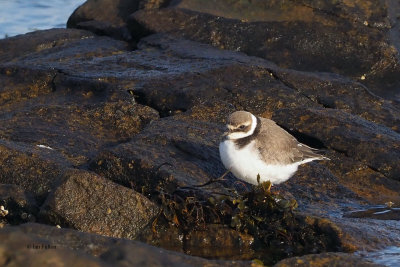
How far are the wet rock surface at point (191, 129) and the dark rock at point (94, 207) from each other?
0.01 metres

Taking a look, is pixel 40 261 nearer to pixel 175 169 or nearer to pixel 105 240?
pixel 105 240

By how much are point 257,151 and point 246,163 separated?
19cm

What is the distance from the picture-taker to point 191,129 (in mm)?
7961

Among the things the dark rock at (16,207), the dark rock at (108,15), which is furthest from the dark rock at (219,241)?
the dark rock at (108,15)

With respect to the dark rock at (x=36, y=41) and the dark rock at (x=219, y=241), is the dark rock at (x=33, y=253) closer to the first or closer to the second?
the dark rock at (x=219, y=241)

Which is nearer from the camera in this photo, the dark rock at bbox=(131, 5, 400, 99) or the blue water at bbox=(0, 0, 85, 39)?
the dark rock at bbox=(131, 5, 400, 99)

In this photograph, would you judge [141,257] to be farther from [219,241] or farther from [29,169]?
[29,169]

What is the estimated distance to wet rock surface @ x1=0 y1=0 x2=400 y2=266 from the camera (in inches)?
243

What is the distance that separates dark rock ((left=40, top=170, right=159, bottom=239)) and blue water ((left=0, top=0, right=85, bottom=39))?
1104cm

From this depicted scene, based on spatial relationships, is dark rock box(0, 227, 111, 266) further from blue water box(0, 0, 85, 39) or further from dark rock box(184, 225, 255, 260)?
blue water box(0, 0, 85, 39)

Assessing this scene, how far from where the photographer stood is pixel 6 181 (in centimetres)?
683

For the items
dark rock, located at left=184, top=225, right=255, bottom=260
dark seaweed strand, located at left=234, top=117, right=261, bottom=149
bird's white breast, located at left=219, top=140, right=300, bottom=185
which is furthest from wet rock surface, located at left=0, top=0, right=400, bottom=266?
dark seaweed strand, located at left=234, top=117, right=261, bottom=149

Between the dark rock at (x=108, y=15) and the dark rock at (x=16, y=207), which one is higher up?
the dark rock at (x=108, y=15)

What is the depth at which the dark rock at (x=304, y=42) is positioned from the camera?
39.4 ft
